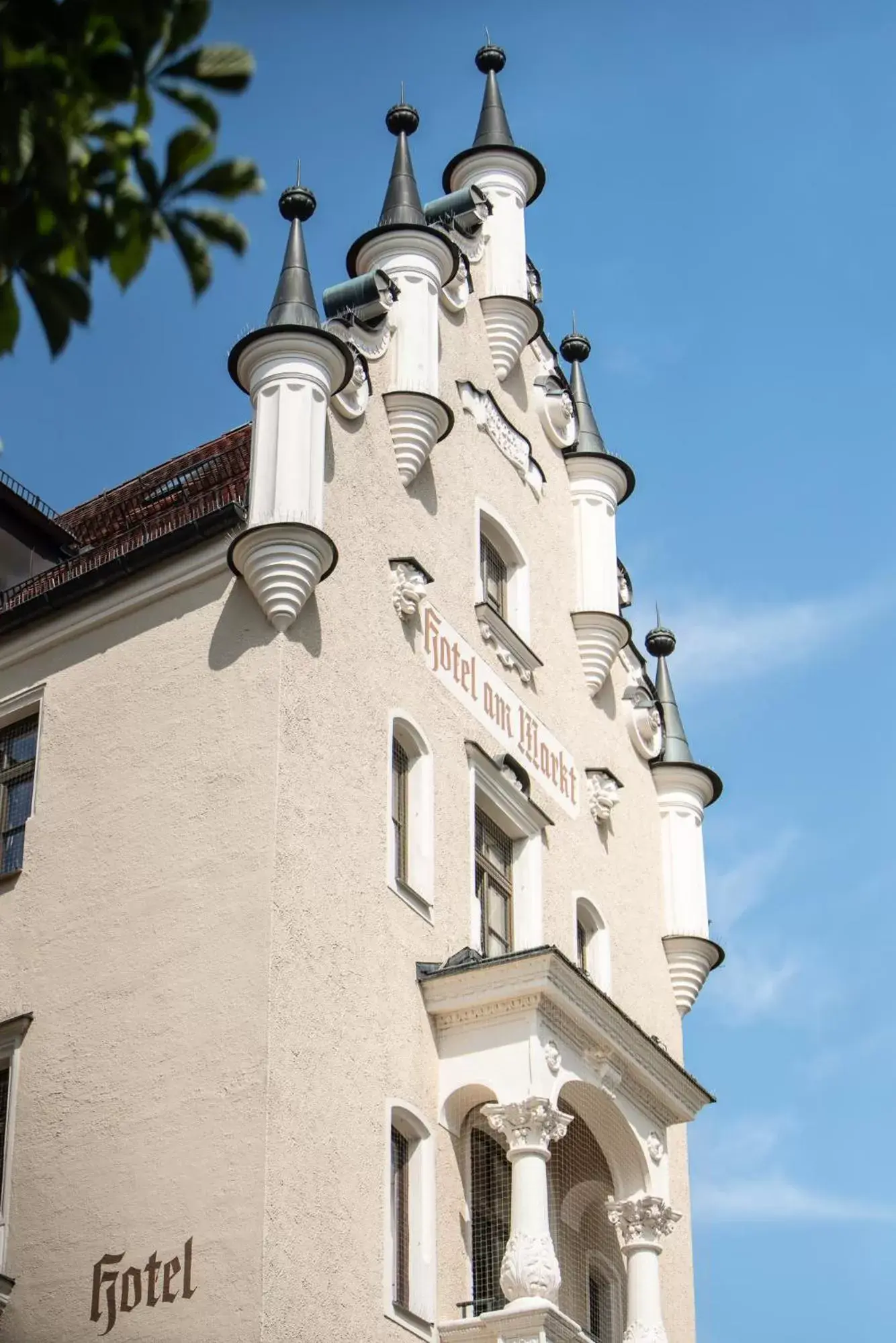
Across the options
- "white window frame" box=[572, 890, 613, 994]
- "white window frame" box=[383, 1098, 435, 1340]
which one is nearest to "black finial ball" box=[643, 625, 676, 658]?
"white window frame" box=[572, 890, 613, 994]

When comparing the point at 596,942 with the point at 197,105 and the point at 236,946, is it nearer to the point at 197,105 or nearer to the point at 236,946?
the point at 236,946

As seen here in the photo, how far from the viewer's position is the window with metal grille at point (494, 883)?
72.7 ft

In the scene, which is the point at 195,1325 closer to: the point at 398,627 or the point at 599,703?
the point at 398,627

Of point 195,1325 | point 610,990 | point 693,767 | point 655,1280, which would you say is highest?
point 693,767

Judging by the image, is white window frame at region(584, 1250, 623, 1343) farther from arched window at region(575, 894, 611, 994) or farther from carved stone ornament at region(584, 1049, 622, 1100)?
arched window at region(575, 894, 611, 994)

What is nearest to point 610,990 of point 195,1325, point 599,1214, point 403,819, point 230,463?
point 599,1214

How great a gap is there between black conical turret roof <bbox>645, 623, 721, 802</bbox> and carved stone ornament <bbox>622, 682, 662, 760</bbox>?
372 mm

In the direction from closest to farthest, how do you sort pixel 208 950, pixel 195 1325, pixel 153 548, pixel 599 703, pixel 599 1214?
pixel 195 1325 < pixel 208 950 < pixel 153 548 < pixel 599 1214 < pixel 599 703

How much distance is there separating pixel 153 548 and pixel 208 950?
4059 millimetres

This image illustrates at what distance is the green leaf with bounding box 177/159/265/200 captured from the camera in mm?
7180

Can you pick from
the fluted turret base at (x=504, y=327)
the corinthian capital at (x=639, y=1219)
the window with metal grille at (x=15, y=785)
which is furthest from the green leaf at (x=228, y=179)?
the fluted turret base at (x=504, y=327)

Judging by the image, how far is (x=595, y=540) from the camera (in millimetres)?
26703

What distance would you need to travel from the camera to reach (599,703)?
Answer: 26094mm

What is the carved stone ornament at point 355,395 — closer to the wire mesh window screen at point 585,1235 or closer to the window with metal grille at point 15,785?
the window with metal grille at point 15,785
